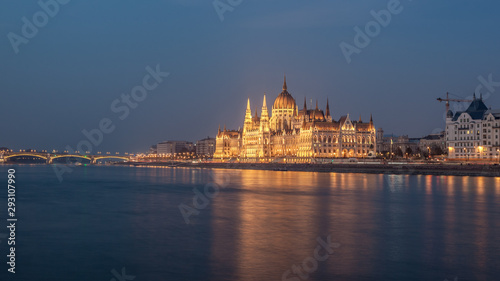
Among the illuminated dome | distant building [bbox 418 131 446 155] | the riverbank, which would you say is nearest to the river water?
the riverbank

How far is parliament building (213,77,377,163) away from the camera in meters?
138

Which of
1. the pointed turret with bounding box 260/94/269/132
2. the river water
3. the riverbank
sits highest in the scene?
the pointed turret with bounding box 260/94/269/132

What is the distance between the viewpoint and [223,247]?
70.0ft

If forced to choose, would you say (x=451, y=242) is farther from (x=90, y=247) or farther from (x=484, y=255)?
(x=90, y=247)

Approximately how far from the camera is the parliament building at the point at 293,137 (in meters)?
138

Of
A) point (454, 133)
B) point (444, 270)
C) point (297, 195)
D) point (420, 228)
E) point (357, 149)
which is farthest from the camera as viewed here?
point (357, 149)

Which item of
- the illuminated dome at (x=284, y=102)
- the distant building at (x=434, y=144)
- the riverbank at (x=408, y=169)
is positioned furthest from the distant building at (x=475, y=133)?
the illuminated dome at (x=284, y=102)

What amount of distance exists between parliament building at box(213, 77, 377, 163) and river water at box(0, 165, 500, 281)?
99.3 meters

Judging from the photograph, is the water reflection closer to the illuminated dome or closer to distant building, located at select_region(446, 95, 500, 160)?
distant building, located at select_region(446, 95, 500, 160)

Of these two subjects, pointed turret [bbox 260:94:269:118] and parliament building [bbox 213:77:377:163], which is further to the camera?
pointed turret [bbox 260:94:269:118]

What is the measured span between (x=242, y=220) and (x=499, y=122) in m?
76.1

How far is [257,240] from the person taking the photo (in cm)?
2269

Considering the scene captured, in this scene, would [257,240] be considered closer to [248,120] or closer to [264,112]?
[264,112]

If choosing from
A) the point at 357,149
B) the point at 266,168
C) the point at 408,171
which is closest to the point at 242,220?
the point at 408,171
